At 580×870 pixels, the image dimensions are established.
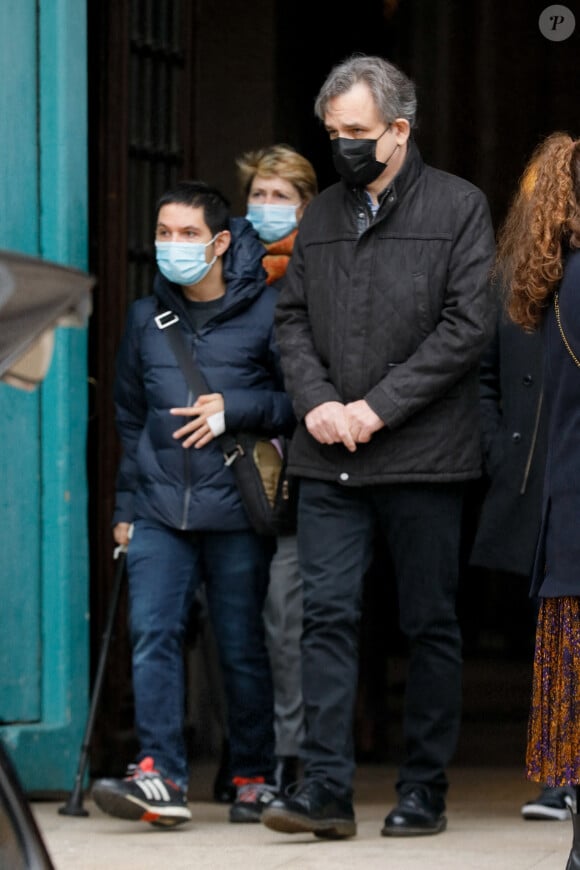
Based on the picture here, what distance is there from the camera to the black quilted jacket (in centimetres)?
523

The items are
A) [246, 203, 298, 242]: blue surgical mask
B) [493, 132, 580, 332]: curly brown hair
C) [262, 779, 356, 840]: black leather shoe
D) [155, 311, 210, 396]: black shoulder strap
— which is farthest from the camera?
[246, 203, 298, 242]: blue surgical mask

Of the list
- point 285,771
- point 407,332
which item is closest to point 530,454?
point 407,332

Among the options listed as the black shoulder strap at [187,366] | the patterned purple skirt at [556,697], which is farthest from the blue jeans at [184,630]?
the patterned purple skirt at [556,697]

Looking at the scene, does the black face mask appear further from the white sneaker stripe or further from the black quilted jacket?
the white sneaker stripe

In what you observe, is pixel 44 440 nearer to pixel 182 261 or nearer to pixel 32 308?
pixel 182 261

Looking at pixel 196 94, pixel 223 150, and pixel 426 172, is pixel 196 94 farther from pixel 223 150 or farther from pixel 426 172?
pixel 426 172

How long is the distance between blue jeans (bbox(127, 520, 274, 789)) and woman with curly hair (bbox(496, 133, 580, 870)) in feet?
4.67

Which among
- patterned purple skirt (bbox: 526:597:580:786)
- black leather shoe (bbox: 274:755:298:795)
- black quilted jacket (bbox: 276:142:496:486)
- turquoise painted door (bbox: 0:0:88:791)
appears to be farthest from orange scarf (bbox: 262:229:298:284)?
patterned purple skirt (bbox: 526:597:580:786)

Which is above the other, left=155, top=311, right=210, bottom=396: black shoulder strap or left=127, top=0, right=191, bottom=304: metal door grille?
left=127, top=0, right=191, bottom=304: metal door grille

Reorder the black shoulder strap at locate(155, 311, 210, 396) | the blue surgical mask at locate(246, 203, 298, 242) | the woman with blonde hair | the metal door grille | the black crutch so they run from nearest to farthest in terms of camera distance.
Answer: the black shoulder strap at locate(155, 311, 210, 396) → the black crutch → the woman with blonde hair → the blue surgical mask at locate(246, 203, 298, 242) → the metal door grille

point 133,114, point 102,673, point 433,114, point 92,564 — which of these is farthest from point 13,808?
point 433,114

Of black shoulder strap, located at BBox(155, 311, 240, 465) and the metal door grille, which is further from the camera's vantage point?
the metal door grille

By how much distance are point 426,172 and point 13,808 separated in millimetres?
2696

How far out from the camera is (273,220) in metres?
6.08
